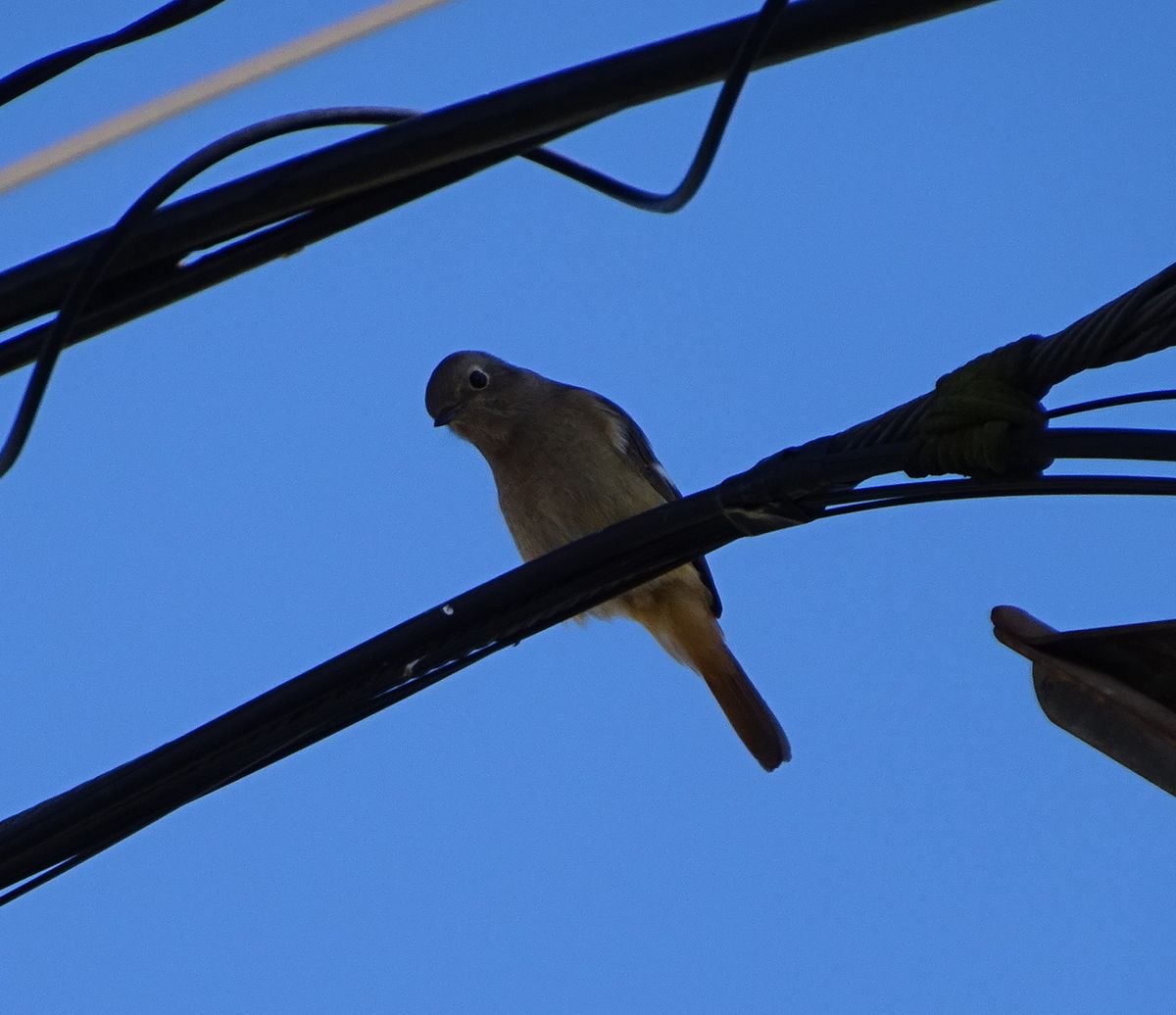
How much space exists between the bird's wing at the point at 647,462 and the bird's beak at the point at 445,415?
1.86 feet

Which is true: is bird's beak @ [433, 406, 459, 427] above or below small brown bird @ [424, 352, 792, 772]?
above

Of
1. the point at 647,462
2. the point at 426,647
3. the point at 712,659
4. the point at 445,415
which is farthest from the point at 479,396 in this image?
the point at 426,647

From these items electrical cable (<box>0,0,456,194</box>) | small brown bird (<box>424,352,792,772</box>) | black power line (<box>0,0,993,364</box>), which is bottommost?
black power line (<box>0,0,993,364</box>)

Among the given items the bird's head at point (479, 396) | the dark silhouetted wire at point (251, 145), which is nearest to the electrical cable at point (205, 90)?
the bird's head at point (479, 396)

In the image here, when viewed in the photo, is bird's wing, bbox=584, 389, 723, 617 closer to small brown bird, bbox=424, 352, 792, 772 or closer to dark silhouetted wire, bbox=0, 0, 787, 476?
small brown bird, bbox=424, 352, 792, 772

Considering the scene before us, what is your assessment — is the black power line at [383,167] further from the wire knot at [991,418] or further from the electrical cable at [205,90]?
the electrical cable at [205,90]

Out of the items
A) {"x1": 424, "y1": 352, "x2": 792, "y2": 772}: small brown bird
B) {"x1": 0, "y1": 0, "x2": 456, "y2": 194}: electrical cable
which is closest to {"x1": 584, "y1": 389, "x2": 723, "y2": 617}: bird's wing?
{"x1": 424, "y1": 352, "x2": 792, "y2": 772}: small brown bird

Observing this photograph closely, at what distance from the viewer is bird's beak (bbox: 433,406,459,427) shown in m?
6.52

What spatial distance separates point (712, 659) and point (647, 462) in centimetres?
75

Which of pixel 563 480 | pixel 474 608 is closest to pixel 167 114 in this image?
pixel 563 480

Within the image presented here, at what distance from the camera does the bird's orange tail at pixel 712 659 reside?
604 centimetres

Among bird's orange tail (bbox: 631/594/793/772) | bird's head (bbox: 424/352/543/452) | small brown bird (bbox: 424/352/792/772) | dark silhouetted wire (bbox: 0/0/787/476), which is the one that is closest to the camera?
dark silhouetted wire (bbox: 0/0/787/476)

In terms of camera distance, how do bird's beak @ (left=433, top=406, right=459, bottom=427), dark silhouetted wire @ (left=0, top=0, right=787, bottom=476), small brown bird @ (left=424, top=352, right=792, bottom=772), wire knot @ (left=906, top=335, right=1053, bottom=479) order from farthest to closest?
bird's beak @ (left=433, top=406, right=459, bottom=427) < small brown bird @ (left=424, top=352, right=792, bottom=772) < wire knot @ (left=906, top=335, right=1053, bottom=479) < dark silhouetted wire @ (left=0, top=0, right=787, bottom=476)

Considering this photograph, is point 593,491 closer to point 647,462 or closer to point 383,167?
point 647,462
